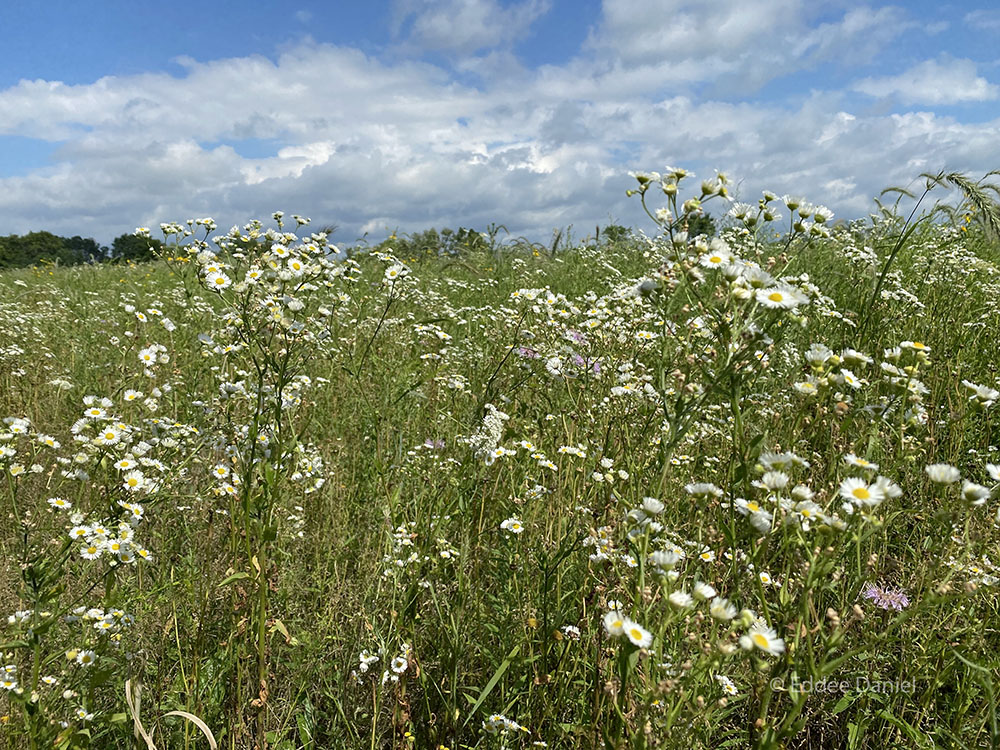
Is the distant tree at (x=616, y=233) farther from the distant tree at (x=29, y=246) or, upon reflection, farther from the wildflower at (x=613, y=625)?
the distant tree at (x=29, y=246)

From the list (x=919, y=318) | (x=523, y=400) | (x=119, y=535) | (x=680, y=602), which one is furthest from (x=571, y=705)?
(x=919, y=318)

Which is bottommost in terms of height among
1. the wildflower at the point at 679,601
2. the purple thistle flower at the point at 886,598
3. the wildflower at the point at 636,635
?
the purple thistle flower at the point at 886,598

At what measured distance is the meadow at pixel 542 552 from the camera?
1474 mm

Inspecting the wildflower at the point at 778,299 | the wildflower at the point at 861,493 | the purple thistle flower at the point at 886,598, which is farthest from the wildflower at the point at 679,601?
the purple thistle flower at the point at 886,598

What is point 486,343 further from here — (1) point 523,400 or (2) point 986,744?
(2) point 986,744

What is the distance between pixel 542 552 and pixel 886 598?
1.15m

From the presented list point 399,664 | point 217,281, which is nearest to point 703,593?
point 399,664

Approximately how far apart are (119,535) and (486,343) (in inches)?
113

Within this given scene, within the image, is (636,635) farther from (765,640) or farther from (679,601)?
(765,640)

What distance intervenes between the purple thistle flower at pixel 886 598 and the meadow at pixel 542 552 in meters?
0.01

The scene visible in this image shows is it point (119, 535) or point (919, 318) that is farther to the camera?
point (919, 318)

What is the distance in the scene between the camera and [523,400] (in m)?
3.47

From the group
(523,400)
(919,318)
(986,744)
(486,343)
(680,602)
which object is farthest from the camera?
(486,343)

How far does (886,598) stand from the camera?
2.04 metres
